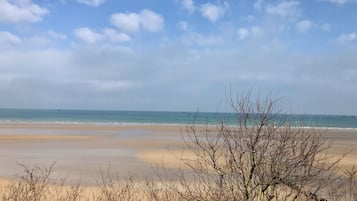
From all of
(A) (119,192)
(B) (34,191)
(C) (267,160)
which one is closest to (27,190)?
(B) (34,191)

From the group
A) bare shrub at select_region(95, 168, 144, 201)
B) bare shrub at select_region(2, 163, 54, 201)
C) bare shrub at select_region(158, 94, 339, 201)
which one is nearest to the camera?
bare shrub at select_region(158, 94, 339, 201)

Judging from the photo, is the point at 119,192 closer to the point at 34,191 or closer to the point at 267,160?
the point at 34,191

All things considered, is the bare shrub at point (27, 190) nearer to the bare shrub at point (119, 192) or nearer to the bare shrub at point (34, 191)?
the bare shrub at point (34, 191)

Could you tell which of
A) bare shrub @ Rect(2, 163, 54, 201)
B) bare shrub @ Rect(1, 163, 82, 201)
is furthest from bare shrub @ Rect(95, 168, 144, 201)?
bare shrub @ Rect(2, 163, 54, 201)

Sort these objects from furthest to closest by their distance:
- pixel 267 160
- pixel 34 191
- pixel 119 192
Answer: pixel 119 192
pixel 34 191
pixel 267 160

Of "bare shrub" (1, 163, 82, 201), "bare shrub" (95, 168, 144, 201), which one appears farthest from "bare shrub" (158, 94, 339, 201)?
"bare shrub" (1, 163, 82, 201)

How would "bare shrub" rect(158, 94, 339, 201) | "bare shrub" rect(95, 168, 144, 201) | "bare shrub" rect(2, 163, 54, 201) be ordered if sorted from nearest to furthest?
"bare shrub" rect(158, 94, 339, 201) → "bare shrub" rect(2, 163, 54, 201) → "bare shrub" rect(95, 168, 144, 201)

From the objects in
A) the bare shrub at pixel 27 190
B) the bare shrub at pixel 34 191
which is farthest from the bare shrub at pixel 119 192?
the bare shrub at pixel 27 190

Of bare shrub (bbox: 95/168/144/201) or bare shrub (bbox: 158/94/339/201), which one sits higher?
bare shrub (bbox: 158/94/339/201)

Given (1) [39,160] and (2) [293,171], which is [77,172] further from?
(2) [293,171]

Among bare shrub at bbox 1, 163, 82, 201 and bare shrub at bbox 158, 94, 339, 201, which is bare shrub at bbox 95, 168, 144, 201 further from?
bare shrub at bbox 158, 94, 339, 201

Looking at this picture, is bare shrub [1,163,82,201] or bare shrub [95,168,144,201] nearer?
bare shrub [1,163,82,201]

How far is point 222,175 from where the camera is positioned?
18.7ft

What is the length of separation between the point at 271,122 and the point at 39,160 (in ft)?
66.9
